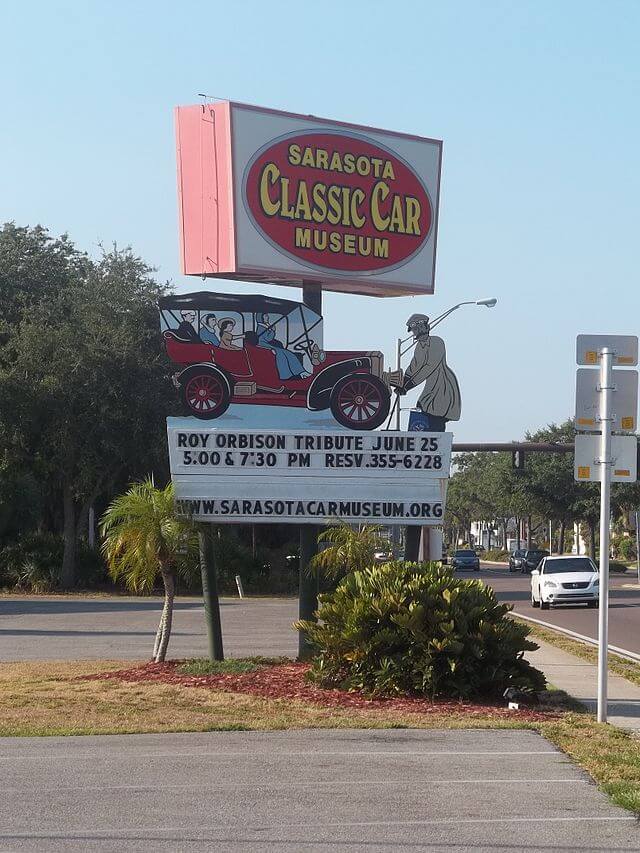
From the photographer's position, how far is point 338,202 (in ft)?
54.2

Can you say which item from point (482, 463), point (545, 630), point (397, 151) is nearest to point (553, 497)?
point (482, 463)

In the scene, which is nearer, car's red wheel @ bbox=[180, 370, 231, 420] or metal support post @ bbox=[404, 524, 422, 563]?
car's red wheel @ bbox=[180, 370, 231, 420]

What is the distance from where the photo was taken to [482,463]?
11631cm

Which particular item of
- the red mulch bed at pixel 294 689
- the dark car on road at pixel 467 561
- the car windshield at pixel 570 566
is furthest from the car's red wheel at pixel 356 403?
the dark car on road at pixel 467 561

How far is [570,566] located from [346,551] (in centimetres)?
2016

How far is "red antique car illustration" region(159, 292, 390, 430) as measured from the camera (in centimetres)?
1595

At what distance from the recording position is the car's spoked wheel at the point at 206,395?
15.9 meters

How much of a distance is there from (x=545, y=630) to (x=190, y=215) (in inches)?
495

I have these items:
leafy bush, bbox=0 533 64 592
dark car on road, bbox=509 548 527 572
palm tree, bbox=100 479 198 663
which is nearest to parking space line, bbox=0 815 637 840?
palm tree, bbox=100 479 198 663

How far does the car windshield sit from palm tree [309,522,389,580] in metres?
19.2

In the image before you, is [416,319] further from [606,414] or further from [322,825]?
[322,825]

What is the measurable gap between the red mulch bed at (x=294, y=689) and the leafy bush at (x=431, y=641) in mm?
212

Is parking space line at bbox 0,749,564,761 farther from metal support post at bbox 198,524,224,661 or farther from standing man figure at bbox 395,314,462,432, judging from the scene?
standing man figure at bbox 395,314,462,432

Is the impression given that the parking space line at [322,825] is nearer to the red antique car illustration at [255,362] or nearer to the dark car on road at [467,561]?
the red antique car illustration at [255,362]
